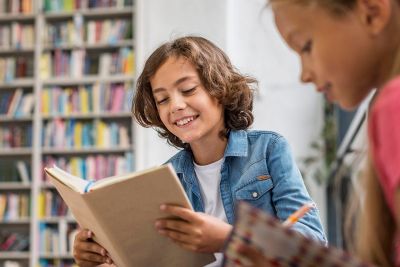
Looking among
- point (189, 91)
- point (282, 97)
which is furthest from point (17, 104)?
point (189, 91)

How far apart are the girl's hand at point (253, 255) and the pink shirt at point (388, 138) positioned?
16 centimetres

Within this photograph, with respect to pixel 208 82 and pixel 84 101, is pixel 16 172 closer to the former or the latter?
pixel 84 101

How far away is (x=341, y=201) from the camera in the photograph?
19.0ft

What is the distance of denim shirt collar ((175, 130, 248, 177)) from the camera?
161 centimetres

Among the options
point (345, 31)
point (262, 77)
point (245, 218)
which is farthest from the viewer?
point (262, 77)

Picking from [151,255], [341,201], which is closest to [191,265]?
[151,255]

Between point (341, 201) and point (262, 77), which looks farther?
point (262, 77)

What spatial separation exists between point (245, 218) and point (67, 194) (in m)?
0.71

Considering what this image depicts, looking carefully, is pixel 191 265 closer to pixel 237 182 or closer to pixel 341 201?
pixel 237 182

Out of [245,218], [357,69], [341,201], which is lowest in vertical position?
[341,201]

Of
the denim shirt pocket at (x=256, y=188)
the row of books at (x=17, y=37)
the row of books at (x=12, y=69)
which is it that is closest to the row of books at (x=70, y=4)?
the row of books at (x=17, y=37)

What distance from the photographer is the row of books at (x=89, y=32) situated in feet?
17.3

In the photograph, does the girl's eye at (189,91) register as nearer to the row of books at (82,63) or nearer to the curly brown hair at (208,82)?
the curly brown hair at (208,82)

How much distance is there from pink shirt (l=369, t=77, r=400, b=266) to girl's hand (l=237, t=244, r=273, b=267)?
161 millimetres
